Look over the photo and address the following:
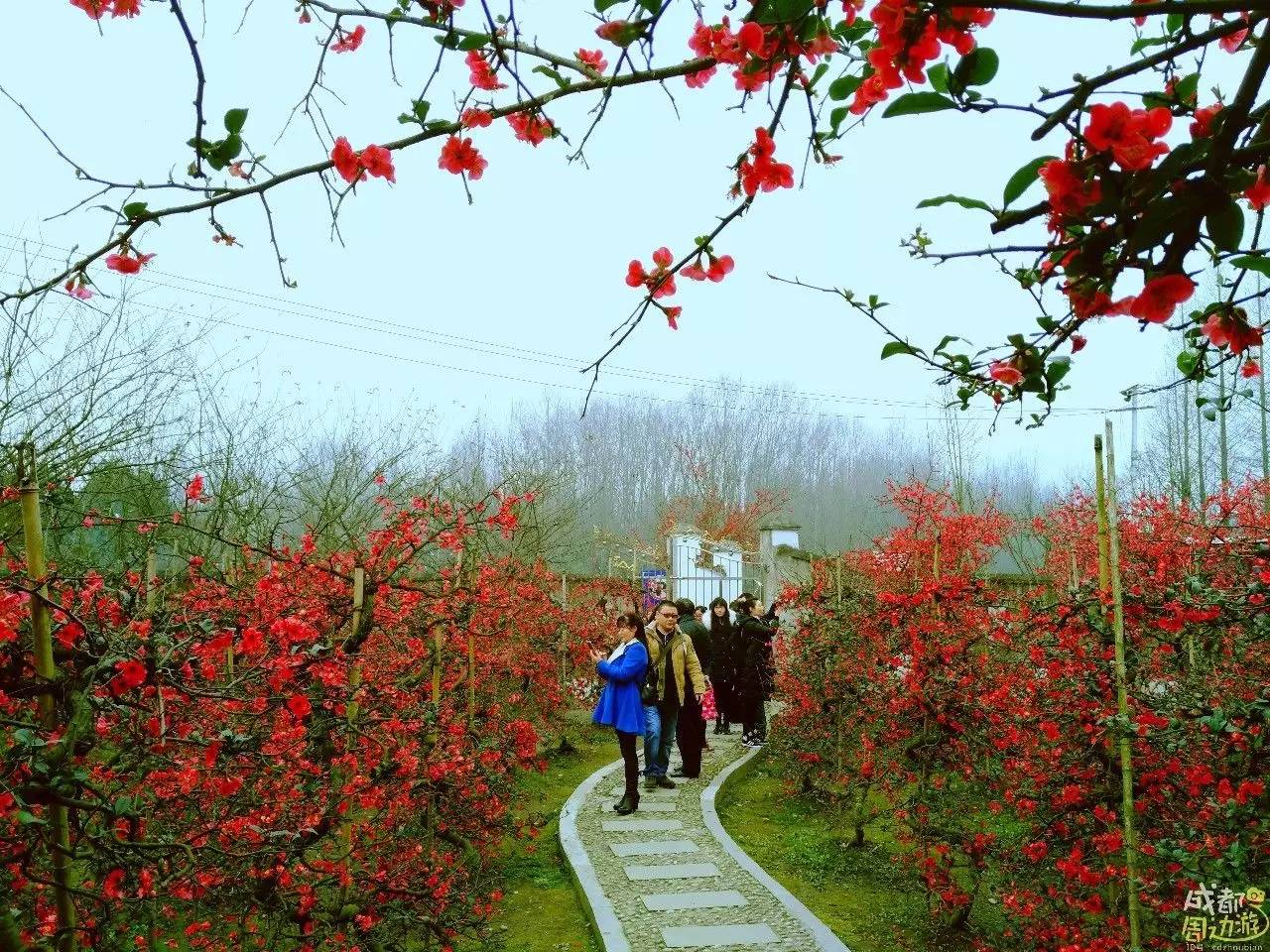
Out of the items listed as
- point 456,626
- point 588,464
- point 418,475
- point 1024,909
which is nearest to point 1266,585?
point 1024,909

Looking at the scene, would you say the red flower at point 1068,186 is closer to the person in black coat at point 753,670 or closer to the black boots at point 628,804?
the black boots at point 628,804

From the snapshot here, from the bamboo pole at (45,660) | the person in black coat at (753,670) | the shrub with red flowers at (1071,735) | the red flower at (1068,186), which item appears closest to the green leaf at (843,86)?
the red flower at (1068,186)

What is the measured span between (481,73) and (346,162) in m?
0.39

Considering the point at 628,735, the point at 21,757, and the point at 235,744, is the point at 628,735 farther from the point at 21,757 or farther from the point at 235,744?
the point at 21,757

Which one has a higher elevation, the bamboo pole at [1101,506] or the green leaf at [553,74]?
the green leaf at [553,74]

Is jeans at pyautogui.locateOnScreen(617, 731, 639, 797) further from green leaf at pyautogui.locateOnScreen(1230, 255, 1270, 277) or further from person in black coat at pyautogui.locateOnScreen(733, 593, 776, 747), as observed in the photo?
green leaf at pyautogui.locateOnScreen(1230, 255, 1270, 277)

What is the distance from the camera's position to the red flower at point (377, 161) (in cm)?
203

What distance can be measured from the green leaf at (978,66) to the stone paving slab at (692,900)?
Answer: 195 inches

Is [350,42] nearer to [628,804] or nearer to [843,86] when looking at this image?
[843,86]

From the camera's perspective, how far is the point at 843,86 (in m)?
1.65

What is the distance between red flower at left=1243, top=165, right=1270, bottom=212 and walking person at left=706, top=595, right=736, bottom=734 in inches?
369

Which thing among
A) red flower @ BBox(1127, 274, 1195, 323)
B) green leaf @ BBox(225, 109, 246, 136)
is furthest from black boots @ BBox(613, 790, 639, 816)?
red flower @ BBox(1127, 274, 1195, 323)

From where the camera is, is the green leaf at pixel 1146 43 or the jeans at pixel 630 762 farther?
the jeans at pixel 630 762

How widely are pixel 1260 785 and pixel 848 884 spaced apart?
12.7ft
